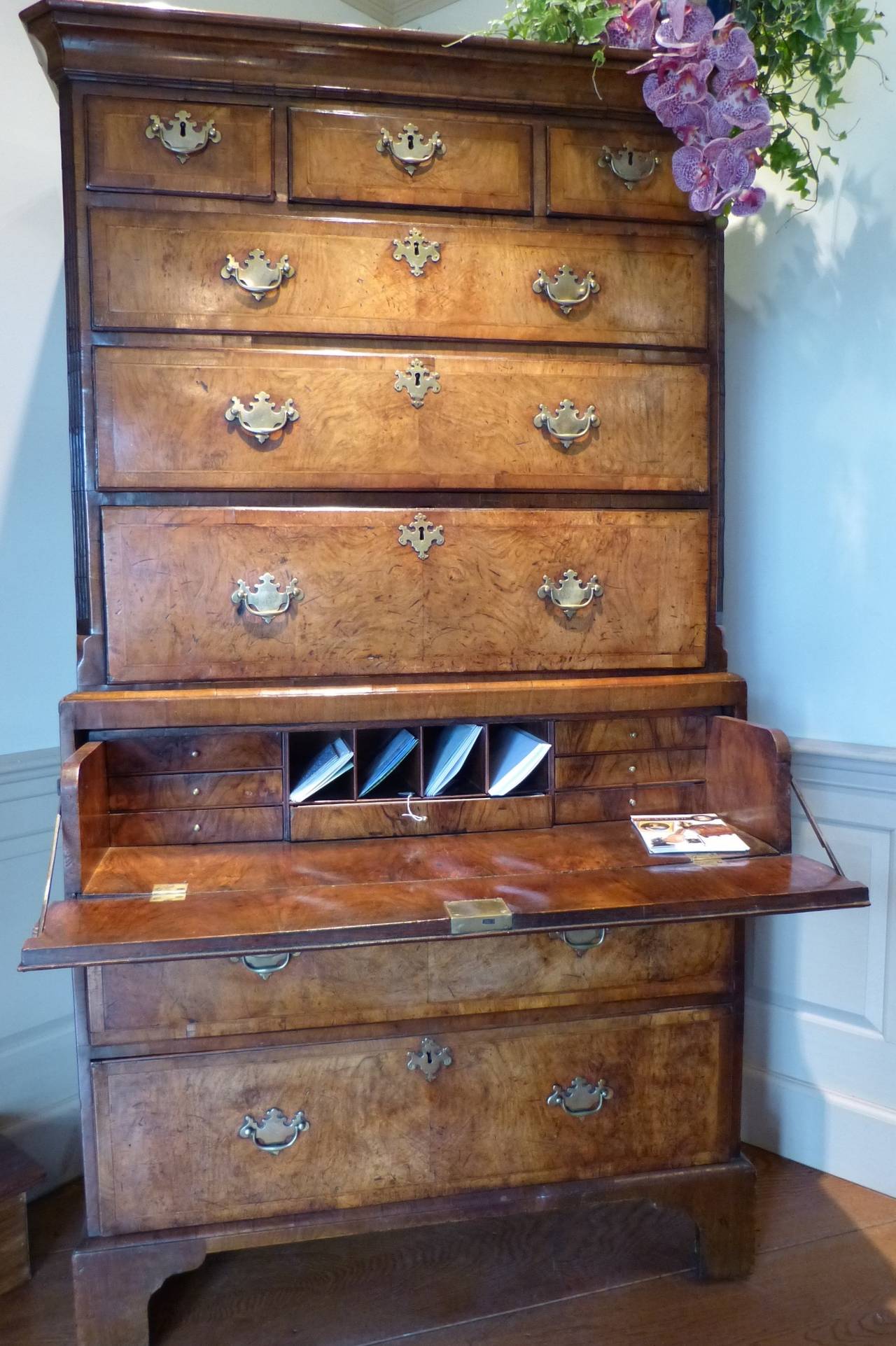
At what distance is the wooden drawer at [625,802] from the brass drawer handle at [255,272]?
0.98 m

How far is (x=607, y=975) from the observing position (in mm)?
1645

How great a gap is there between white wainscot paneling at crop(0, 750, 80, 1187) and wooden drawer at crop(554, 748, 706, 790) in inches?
43.4

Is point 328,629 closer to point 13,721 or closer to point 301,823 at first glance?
point 301,823

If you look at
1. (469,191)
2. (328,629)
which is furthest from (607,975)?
(469,191)

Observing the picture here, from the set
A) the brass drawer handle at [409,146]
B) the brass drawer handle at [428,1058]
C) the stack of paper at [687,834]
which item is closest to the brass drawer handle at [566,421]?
the brass drawer handle at [409,146]

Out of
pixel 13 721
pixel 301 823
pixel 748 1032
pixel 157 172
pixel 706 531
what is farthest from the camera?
pixel 748 1032

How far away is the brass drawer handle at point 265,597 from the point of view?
159cm

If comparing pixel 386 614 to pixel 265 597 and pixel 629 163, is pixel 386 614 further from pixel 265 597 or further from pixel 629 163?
pixel 629 163

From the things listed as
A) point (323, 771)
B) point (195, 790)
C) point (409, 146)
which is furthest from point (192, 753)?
point (409, 146)

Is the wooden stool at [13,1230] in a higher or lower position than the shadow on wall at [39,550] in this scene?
lower

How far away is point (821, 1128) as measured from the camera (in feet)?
7.00

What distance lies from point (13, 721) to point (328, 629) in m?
0.84

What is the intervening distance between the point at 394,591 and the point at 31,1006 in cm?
125

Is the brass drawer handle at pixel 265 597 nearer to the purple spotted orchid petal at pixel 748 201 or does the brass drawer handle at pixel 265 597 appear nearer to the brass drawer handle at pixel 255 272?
the brass drawer handle at pixel 255 272
